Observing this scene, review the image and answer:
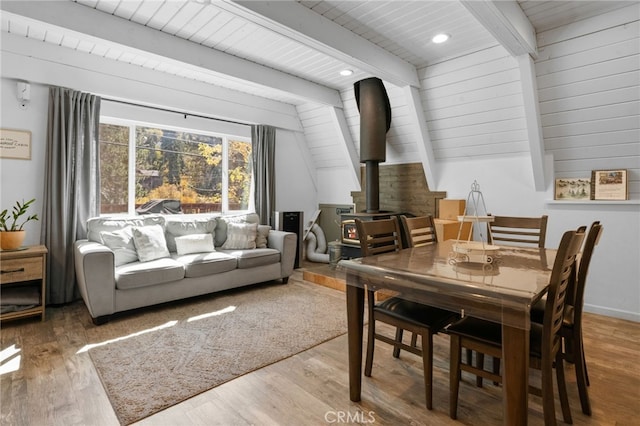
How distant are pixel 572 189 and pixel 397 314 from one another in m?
2.68

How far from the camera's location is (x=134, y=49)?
113 inches

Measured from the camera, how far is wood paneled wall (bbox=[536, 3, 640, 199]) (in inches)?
105

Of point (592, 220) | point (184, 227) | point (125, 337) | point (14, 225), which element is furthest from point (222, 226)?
point (592, 220)

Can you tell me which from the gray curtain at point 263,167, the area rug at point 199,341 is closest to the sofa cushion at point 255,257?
the area rug at point 199,341

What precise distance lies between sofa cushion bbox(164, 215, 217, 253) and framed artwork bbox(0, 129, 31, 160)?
56.8 inches

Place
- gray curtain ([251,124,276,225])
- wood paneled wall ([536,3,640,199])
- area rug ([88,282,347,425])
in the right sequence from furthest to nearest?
1. gray curtain ([251,124,276,225])
2. wood paneled wall ([536,3,640,199])
3. area rug ([88,282,347,425])

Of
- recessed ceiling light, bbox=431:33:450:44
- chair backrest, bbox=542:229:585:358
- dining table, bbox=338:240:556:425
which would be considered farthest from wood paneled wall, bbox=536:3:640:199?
chair backrest, bbox=542:229:585:358

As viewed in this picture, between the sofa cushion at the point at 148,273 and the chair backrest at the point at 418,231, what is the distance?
222 cm

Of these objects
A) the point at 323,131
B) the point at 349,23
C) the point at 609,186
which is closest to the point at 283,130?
the point at 323,131

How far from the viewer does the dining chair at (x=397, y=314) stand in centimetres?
172

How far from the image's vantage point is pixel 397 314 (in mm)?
1860

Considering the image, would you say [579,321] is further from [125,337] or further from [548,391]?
[125,337]

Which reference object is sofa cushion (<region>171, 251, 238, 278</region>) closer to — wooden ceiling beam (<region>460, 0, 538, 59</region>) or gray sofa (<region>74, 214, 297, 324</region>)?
gray sofa (<region>74, 214, 297, 324</region>)

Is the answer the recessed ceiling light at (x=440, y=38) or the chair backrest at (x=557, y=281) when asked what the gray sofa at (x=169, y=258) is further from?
the chair backrest at (x=557, y=281)
